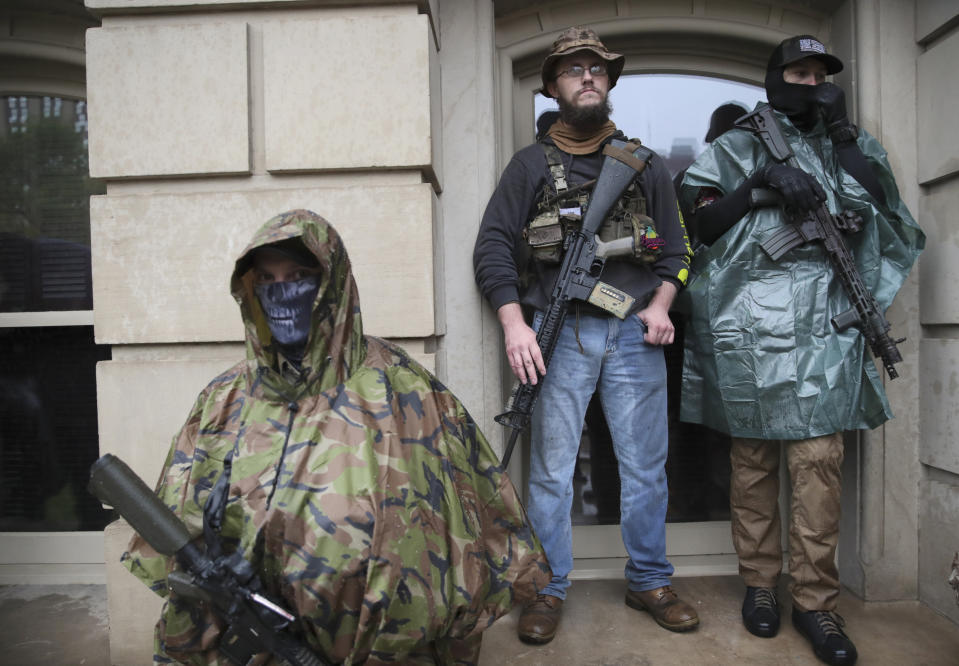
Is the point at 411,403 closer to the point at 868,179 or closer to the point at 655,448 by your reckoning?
the point at 655,448

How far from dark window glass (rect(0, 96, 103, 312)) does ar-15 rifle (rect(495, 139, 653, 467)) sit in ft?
7.03

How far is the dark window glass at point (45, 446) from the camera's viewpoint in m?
3.08

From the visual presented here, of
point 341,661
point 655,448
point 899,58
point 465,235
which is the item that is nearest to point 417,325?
point 465,235

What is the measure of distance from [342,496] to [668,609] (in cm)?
161

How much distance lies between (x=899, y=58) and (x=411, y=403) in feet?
8.65

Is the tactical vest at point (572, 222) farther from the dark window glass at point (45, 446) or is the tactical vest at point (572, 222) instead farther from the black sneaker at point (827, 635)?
the dark window glass at point (45, 446)

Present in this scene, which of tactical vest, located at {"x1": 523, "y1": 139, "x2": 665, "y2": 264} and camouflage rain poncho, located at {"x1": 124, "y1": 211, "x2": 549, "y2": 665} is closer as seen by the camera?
camouflage rain poncho, located at {"x1": 124, "y1": 211, "x2": 549, "y2": 665}

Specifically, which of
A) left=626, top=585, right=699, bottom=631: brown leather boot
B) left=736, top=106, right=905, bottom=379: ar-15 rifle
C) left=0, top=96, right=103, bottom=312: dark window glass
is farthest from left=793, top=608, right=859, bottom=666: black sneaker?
left=0, top=96, right=103, bottom=312: dark window glass

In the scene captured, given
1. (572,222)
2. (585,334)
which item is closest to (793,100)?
(572,222)

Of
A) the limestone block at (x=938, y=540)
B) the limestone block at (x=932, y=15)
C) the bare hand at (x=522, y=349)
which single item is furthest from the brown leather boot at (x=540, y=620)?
the limestone block at (x=932, y=15)

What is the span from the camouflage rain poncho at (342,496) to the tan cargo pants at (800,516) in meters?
1.18

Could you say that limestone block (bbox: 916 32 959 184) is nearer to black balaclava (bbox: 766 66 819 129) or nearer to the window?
black balaclava (bbox: 766 66 819 129)

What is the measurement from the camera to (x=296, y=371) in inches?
63.2

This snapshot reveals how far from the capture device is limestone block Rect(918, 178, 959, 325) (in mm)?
2590
